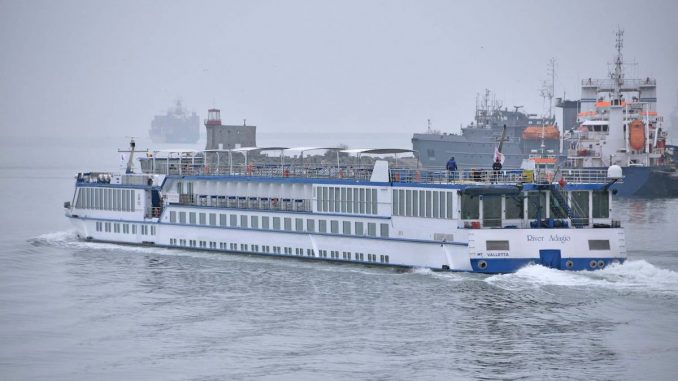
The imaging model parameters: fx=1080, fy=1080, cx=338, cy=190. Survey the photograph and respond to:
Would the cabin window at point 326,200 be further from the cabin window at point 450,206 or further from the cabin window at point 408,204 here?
the cabin window at point 450,206

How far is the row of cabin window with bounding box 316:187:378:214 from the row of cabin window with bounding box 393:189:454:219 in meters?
1.47

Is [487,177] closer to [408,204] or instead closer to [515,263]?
[408,204]

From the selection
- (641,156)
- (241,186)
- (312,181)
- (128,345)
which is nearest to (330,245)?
(312,181)

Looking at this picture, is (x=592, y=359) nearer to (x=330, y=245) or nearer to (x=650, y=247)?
(x=330, y=245)

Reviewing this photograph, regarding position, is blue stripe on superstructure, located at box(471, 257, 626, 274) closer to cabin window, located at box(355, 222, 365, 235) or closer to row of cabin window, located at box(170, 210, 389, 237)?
row of cabin window, located at box(170, 210, 389, 237)

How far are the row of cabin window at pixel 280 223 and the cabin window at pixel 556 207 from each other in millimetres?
8247

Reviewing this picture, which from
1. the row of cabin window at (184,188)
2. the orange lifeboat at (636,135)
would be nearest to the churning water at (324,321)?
the row of cabin window at (184,188)

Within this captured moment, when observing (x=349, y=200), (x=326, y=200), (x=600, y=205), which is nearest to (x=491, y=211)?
(x=600, y=205)

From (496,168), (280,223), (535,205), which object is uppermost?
(496,168)

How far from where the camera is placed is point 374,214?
54.3m

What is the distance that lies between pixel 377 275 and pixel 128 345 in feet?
52.7

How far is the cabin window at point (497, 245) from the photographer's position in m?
48.9

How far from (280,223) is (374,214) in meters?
6.73

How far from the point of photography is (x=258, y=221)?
59844 mm
